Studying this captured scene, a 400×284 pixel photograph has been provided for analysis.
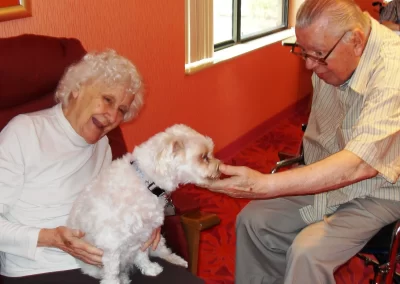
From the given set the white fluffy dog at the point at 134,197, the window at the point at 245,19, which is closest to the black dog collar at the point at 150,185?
the white fluffy dog at the point at 134,197

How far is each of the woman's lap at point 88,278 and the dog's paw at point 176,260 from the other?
60 mm

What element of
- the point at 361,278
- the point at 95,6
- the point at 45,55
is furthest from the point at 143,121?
the point at 361,278

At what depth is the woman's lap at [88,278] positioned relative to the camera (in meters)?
1.58

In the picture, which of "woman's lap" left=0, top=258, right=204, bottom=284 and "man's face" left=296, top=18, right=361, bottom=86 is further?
"man's face" left=296, top=18, right=361, bottom=86

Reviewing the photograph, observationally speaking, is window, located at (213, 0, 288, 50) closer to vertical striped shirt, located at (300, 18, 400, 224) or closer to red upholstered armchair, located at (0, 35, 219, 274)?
vertical striped shirt, located at (300, 18, 400, 224)

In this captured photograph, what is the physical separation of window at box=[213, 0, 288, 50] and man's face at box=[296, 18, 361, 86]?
215 centimetres

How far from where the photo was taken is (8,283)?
1588 mm

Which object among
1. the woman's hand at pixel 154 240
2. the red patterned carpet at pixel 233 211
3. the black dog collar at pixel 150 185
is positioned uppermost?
the black dog collar at pixel 150 185

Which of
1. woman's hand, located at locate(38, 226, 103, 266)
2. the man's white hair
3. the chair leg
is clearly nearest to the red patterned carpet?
the chair leg

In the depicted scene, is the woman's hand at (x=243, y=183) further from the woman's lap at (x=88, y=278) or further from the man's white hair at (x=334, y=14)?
the man's white hair at (x=334, y=14)

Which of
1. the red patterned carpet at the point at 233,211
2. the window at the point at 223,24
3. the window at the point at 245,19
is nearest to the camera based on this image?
the red patterned carpet at the point at 233,211

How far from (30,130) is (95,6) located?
3.31ft

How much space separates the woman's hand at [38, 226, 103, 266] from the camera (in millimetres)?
1538

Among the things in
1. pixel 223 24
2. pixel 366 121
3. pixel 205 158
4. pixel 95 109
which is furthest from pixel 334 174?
pixel 223 24
